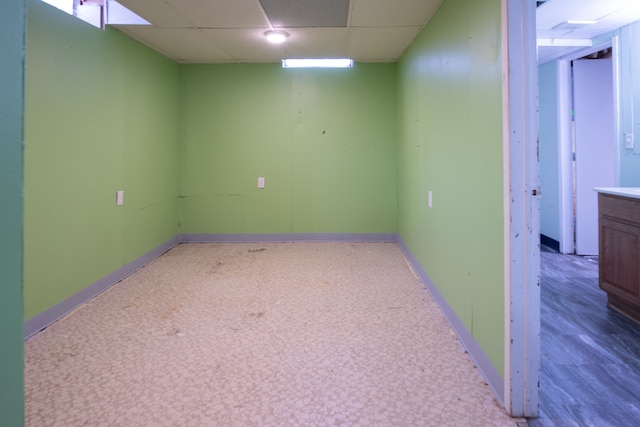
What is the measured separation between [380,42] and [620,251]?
104 inches

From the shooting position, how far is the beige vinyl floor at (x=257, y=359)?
1540 mm

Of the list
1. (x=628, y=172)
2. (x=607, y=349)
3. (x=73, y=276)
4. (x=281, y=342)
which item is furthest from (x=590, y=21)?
(x=73, y=276)

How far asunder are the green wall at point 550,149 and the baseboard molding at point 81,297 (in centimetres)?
450

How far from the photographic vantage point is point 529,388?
4.91ft

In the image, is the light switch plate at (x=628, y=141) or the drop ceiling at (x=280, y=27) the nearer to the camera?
the drop ceiling at (x=280, y=27)

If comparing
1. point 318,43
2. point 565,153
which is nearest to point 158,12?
point 318,43

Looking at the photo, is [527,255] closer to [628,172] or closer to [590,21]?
[628,172]

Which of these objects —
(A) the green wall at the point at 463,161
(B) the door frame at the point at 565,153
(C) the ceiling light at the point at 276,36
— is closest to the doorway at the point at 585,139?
(B) the door frame at the point at 565,153

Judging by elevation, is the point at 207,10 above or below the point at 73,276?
above

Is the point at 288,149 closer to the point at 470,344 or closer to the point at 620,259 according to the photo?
the point at 470,344

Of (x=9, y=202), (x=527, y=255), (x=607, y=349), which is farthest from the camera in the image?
(x=607, y=349)

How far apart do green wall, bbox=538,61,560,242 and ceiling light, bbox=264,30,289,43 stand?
2938 millimetres

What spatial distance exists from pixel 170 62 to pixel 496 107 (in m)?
3.79

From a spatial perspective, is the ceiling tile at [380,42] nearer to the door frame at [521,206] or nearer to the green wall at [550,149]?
the green wall at [550,149]
